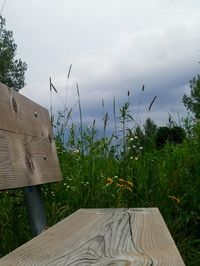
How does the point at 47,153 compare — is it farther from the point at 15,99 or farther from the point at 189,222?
the point at 189,222

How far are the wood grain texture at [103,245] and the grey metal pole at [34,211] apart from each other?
42 cm

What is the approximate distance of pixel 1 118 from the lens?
1.97 meters

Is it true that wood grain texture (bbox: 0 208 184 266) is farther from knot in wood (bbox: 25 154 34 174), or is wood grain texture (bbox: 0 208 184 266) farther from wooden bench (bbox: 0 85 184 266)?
knot in wood (bbox: 25 154 34 174)

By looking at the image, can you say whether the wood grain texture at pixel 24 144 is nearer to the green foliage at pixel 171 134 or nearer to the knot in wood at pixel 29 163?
the knot in wood at pixel 29 163

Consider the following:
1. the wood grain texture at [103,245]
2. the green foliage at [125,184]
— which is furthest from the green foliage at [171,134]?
the wood grain texture at [103,245]

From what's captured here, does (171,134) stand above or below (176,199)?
above

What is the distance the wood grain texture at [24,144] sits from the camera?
76.1 inches

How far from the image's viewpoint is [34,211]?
96.6 inches

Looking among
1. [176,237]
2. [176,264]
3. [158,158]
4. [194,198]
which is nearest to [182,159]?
[158,158]

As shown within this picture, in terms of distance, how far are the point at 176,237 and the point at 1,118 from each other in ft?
5.56

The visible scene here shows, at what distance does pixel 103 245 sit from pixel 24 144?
0.92 meters

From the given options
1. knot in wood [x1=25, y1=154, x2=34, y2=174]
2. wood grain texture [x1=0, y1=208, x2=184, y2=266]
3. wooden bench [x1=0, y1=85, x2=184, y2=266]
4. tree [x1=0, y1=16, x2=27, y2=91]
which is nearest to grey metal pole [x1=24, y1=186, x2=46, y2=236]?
wooden bench [x1=0, y1=85, x2=184, y2=266]

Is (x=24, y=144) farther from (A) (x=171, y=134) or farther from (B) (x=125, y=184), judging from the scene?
(A) (x=171, y=134)

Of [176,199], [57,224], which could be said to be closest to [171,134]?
[176,199]
